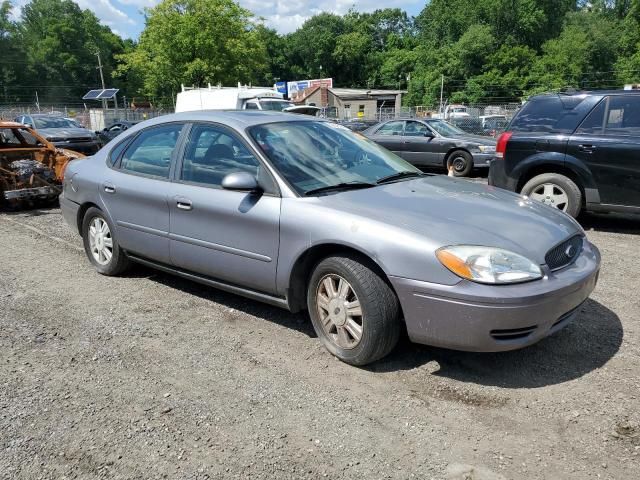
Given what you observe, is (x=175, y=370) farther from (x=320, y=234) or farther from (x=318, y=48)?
(x=318, y=48)

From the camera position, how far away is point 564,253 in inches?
131

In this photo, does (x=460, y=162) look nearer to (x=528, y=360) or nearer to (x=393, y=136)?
(x=393, y=136)

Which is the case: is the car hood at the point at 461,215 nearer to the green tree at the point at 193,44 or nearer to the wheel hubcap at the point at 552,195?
the wheel hubcap at the point at 552,195

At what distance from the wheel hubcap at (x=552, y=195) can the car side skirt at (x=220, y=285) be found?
181 inches

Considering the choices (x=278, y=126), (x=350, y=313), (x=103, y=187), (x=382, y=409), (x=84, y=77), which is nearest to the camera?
(x=382, y=409)

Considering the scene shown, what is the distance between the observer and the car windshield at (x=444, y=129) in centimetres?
1337

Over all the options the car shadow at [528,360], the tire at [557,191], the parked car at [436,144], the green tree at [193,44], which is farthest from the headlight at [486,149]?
the green tree at [193,44]

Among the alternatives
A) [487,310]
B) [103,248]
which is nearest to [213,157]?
[103,248]

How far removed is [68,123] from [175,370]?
672 inches

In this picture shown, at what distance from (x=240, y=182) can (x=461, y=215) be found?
148 cm

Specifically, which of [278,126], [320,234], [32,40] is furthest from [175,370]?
[32,40]

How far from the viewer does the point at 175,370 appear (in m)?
3.45

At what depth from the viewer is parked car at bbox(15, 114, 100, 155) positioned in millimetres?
15875

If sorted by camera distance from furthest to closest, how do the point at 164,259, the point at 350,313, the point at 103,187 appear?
1. the point at 103,187
2. the point at 164,259
3. the point at 350,313
